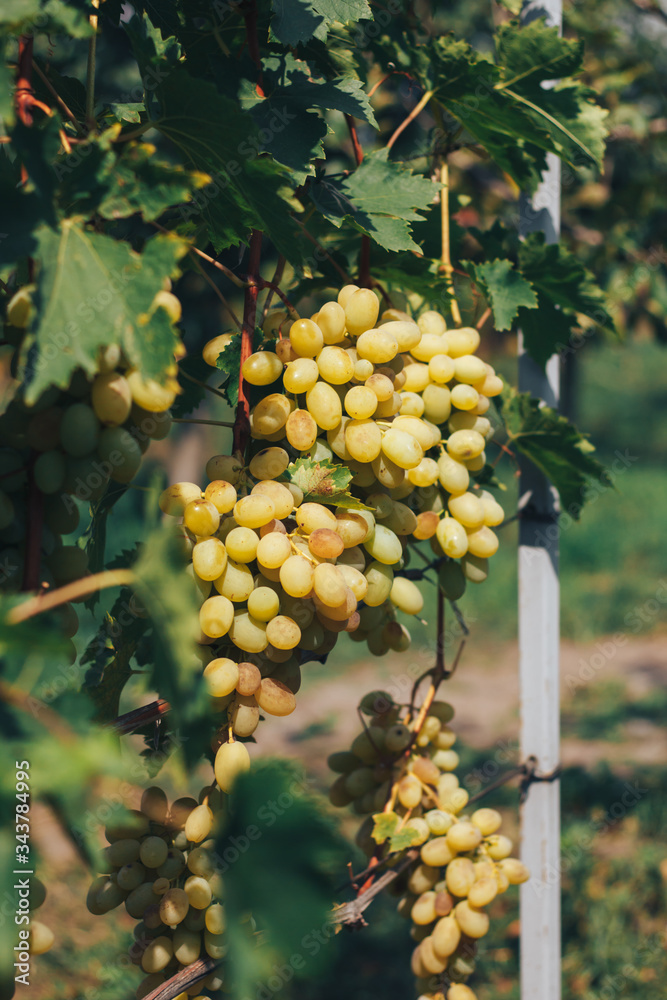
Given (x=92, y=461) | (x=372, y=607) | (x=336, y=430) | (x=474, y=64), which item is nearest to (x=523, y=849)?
(x=372, y=607)

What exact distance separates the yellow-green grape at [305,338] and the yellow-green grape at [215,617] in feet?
0.88

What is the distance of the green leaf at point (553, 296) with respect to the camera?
1.12 m

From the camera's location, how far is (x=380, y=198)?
2.98 ft

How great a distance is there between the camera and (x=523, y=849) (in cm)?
130

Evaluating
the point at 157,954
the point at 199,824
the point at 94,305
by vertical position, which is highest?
the point at 94,305

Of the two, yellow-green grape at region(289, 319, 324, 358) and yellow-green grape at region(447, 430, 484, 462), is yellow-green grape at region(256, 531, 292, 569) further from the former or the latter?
yellow-green grape at region(447, 430, 484, 462)

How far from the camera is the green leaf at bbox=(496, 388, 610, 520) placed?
1101mm

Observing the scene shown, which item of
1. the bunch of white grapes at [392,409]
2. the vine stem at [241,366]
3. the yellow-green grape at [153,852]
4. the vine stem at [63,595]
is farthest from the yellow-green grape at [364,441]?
the yellow-green grape at [153,852]

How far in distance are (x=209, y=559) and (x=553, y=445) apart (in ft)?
2.01

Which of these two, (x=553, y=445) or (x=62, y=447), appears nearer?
(x=62, y=447)

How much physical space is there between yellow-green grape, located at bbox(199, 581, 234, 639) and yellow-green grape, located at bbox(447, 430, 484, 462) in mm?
371

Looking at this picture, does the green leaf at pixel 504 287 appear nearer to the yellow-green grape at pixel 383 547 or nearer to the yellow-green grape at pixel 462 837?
the yellow-green grape at pixel 383 547

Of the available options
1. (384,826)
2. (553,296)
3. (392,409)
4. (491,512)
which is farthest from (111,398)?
(553,296)

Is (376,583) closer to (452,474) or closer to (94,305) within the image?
(452,474)
